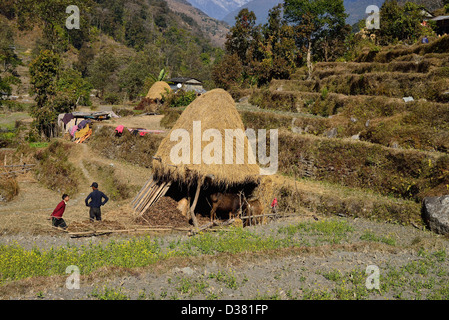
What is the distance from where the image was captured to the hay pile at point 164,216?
13.2 m

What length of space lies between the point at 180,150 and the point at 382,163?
9.14 meters

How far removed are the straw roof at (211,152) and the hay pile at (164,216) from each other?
1098 millimetres

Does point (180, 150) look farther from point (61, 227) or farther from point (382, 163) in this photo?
point (382, 163)

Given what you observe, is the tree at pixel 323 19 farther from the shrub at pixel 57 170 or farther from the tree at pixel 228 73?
the shrub at pixel 57 170

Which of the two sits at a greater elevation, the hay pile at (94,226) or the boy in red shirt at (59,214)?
the boy in red shirt at (59,214)

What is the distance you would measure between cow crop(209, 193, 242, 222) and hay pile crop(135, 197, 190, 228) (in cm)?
119

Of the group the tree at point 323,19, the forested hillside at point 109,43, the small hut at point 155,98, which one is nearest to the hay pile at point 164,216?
the small hut at point 155,98

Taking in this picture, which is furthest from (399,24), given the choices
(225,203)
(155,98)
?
(225,203)

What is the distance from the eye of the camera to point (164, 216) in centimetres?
1359

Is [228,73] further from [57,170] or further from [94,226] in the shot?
[94,226]

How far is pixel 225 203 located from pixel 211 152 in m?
2.11

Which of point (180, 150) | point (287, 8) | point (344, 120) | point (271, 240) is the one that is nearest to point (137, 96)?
point (287, 8)

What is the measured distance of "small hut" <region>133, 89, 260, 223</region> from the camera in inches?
520

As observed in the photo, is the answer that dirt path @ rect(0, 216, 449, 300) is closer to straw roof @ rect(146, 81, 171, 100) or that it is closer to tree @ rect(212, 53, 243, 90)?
straw roof @ rect(146, 81, 171, 100)
